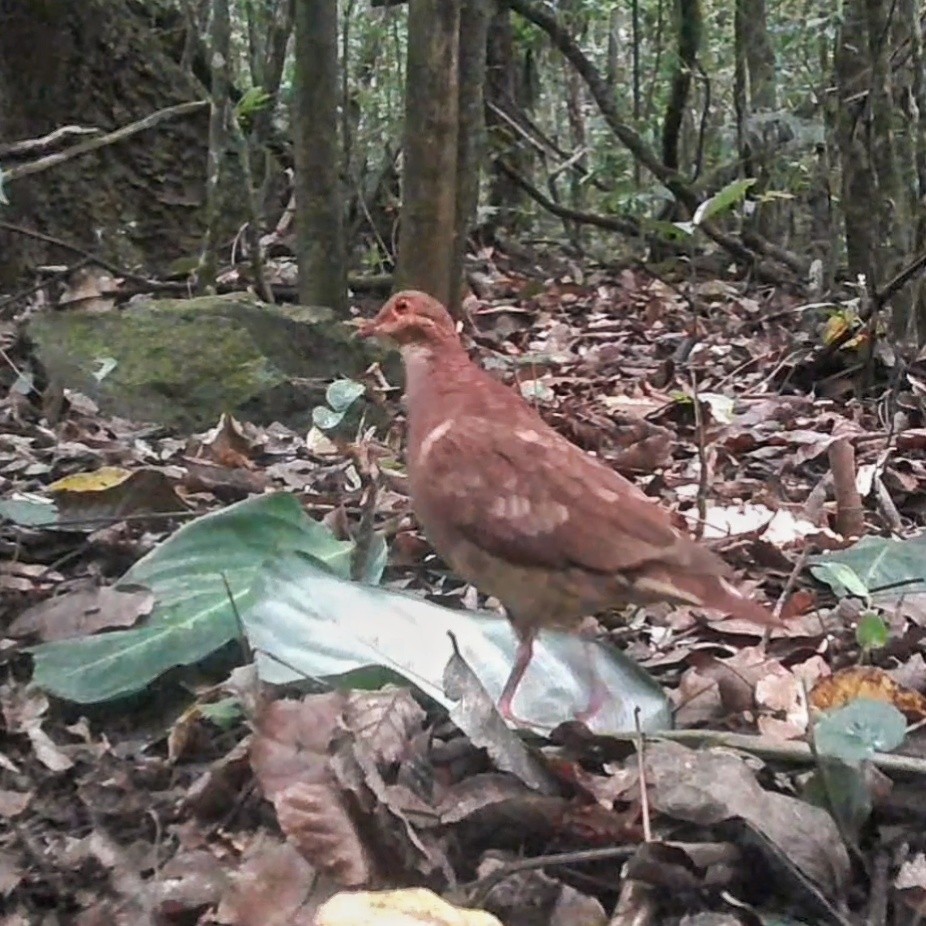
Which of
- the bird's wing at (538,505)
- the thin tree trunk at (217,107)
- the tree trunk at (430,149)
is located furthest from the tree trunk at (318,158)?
the bird's wing at (538,505)

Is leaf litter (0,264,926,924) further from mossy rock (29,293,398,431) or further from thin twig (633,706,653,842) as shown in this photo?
mossy rock (29,293,398,431)

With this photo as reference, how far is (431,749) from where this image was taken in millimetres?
2812

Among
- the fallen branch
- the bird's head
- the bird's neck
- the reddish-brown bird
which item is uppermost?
the fallen branch

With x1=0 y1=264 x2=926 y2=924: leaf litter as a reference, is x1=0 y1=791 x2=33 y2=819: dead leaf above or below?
below

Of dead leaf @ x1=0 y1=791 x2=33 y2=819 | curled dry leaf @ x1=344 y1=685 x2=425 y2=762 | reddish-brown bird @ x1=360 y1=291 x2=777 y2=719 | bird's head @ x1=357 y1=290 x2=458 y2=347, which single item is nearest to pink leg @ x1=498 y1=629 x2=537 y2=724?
reddish-brown bird @ x1=360 y1=291 x2=777 y2=719

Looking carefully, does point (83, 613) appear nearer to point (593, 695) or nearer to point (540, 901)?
point (593, 695)

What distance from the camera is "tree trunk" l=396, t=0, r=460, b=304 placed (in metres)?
5.66

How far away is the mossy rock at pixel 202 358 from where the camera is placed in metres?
5.79

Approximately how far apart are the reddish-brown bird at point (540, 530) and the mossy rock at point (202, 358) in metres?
2.65

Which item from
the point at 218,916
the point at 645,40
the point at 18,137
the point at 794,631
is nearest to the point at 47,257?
the point at 18,137

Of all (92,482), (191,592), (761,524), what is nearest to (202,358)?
(92,482)

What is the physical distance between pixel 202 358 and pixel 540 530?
3.19 m

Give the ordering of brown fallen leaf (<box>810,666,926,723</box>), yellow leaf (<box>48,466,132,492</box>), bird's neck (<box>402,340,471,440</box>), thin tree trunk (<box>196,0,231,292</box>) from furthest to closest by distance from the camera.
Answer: thin tree trunk (<box>196,0,231,292</box>) → yellow leaf (<box>48,466,132,492</box>) → bird's neck (<box>402,340,471,440</box>) → brown fallen leaf (<box>810,666,926,723</box>)

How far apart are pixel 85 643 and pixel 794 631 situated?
1.55 metres
